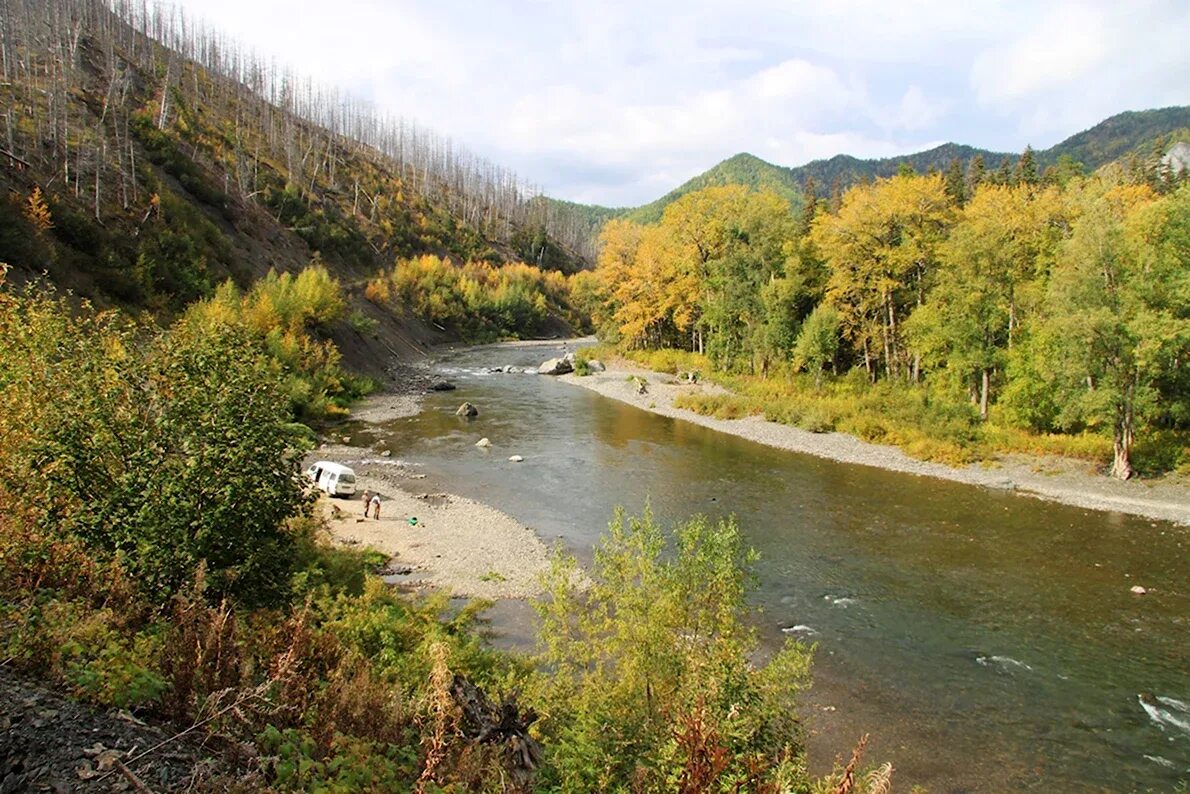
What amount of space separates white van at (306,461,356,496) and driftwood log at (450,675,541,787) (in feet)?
60.0

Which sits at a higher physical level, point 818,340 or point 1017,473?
point 818,340

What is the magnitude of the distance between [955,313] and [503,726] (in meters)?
35.5

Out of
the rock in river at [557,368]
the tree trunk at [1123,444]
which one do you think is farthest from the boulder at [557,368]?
the tree trunk at [1123,444]

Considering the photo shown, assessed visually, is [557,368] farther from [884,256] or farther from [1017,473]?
[1017,473]

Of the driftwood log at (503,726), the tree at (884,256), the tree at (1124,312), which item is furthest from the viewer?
the tree at (884,256)

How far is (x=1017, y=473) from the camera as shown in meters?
30.6

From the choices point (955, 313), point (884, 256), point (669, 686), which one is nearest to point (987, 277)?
point (955, 313)

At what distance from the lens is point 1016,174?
81.8m

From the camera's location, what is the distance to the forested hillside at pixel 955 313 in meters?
28.2

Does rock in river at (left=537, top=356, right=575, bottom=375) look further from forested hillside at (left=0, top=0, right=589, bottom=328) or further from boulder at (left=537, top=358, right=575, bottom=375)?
forested hillside at (left=0, top=0, right=589, bottom=328)

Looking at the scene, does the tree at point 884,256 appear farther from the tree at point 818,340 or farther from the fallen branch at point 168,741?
the fallen branch at point 168,741

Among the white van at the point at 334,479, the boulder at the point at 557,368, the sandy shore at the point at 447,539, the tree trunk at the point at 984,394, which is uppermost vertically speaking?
the tree trunk at the point at 984,394

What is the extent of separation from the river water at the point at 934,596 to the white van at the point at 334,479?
13.3 feet

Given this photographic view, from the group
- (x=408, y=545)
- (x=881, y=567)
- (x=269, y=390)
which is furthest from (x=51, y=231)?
(x=881, y=567)
